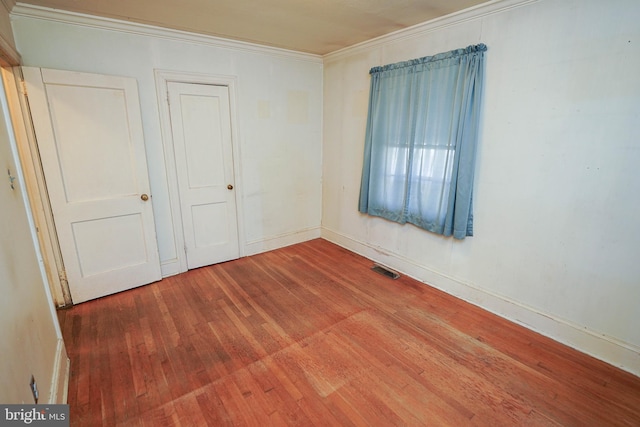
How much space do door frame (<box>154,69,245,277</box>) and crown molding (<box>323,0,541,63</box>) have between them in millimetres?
1568

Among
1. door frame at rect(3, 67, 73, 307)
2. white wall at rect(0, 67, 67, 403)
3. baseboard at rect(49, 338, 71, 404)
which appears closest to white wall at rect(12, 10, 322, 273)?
door frame at rect(3, 67, 73, 307)

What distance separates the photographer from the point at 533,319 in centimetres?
245

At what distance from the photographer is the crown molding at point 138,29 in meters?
2.38

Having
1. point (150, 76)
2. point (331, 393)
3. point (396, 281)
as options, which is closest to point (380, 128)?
point (396, 281)

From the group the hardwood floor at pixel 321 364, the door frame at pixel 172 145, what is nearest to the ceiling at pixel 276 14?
the door frame at pixel 172 145

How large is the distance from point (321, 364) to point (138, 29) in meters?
3.43

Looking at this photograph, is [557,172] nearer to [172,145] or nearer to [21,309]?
[21,309]

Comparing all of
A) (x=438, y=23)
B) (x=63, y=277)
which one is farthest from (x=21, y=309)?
(x=438, y=23)

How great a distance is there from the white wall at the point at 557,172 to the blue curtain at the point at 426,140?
0.39ft

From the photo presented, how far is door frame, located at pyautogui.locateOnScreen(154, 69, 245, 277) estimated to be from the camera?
120 inches

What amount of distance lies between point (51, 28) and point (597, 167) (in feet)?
14.5

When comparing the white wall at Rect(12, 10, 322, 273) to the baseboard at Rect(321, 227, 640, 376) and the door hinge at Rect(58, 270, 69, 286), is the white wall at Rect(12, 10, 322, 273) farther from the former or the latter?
the baseboard at Rect(321, 227, 640, 376)

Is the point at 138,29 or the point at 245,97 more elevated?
the point at 138,29

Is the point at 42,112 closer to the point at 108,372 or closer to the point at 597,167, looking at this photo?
the point at 108,372
